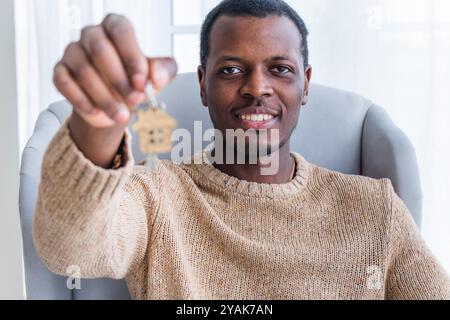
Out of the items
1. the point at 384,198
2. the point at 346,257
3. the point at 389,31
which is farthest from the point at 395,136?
the point at 389,31

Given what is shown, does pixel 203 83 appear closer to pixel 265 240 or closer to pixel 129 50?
pixel 265 240

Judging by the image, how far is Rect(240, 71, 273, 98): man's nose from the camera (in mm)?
843

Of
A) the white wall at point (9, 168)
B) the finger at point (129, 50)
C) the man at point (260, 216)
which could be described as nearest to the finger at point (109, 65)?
the finger at point (129, 50)

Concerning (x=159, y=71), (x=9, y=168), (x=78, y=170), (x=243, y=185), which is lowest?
(x=9, y=168)

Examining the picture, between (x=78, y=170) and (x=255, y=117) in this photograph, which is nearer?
(x=78, y=170)

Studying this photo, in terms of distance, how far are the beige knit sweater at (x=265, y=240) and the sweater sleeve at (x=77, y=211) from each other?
0.06m

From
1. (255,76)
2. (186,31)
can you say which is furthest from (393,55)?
(255,76)

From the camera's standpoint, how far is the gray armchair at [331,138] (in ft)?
3.09

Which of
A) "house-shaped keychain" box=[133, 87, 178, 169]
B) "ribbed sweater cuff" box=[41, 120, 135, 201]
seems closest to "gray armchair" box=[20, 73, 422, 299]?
"ribbed sweater cuff" box=[41, 120, 135, 201]

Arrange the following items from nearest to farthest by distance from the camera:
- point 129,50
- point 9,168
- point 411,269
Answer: point 129,50
point 411,269
point 9,168

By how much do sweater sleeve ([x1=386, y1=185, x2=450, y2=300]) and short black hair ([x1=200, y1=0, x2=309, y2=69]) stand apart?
0.31m

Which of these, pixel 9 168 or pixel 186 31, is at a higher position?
pixel 186 31

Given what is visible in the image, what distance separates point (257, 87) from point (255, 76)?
0.02 metres

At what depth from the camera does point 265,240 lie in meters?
0.85
